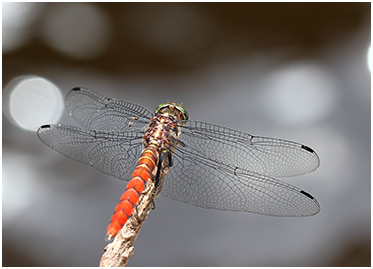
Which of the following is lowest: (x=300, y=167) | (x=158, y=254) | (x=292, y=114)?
(x=158, y=254)

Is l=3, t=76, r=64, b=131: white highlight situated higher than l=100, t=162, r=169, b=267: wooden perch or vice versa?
l=3, t=76, r=64, b=131: white highlight

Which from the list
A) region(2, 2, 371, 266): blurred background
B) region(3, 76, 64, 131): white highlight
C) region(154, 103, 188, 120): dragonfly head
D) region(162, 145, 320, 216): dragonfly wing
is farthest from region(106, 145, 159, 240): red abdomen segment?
region(3, 76, 64, 131): white highlight

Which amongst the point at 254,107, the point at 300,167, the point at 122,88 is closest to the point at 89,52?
the point at 122,88

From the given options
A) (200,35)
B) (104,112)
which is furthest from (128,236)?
(200,35)

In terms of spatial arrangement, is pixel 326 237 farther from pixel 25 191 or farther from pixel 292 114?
pixel 25 191

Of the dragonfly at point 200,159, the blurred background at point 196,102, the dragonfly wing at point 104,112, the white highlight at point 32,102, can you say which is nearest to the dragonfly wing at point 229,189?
the dragonfly at point 200,159

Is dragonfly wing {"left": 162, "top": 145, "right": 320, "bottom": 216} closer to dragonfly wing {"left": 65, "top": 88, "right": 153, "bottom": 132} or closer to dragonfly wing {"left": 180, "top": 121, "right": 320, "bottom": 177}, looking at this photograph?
dragonfly wing {"left": 180, "top": 121, "right": 320, "bottom": 177}
